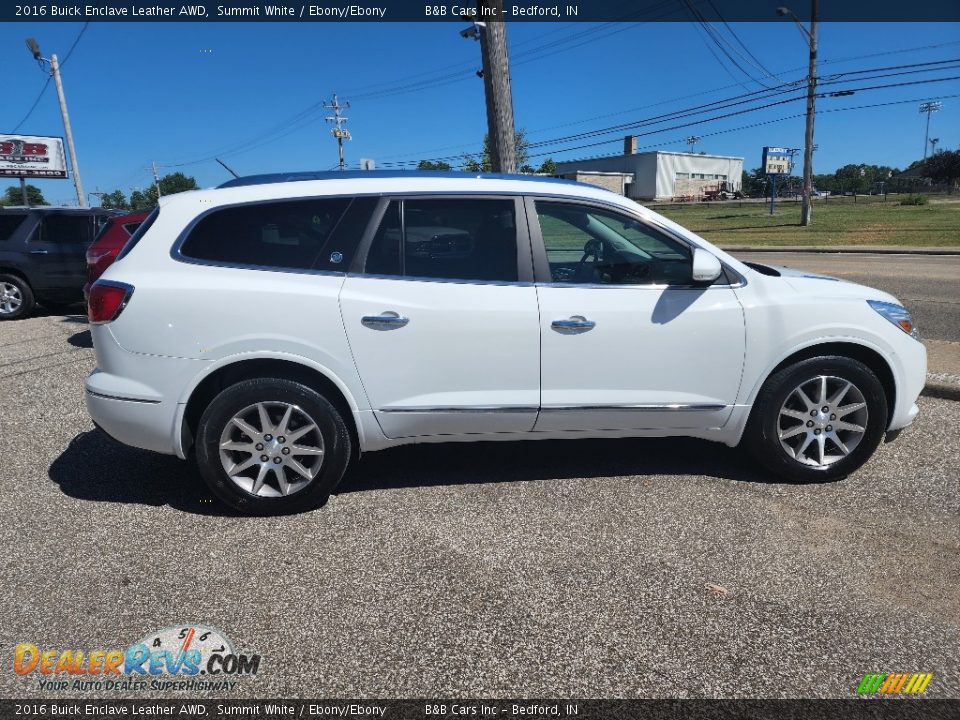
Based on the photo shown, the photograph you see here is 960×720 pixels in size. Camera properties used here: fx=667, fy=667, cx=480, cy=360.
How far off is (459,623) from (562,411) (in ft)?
4.39

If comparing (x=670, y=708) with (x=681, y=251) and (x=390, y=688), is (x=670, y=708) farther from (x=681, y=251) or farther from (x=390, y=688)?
(x=681, y=251)

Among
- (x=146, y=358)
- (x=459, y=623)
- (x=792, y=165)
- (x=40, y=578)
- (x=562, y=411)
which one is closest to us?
(x=459, y=623)

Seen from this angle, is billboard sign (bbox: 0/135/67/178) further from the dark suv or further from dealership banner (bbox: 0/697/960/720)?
dealership banner (bbox: 0/697/960/720)

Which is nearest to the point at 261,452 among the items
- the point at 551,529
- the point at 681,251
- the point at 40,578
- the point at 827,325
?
the point at 40,578

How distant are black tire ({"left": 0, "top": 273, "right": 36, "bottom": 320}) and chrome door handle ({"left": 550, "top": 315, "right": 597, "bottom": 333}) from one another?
970 centimetres

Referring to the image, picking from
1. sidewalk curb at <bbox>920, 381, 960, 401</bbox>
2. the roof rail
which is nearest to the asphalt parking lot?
sidewalk curb at <bbox>920, 381, 960, 401</bbox>

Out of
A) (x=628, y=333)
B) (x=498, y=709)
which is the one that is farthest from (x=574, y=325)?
(x=498, y=709)

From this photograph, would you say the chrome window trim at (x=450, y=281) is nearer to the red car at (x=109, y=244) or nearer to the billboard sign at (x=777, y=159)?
the red car at (x=109, y=244)

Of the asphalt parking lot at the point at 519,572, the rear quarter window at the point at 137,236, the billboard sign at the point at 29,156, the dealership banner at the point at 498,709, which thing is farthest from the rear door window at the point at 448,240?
the billboard sign at the point at 29,156

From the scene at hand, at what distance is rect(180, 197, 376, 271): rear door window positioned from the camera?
345 cm

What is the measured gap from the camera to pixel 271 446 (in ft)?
11.3

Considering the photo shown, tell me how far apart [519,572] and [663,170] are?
347 feet

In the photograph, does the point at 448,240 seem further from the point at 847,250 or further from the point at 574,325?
the point at 847,250

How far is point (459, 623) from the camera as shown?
104 inches
